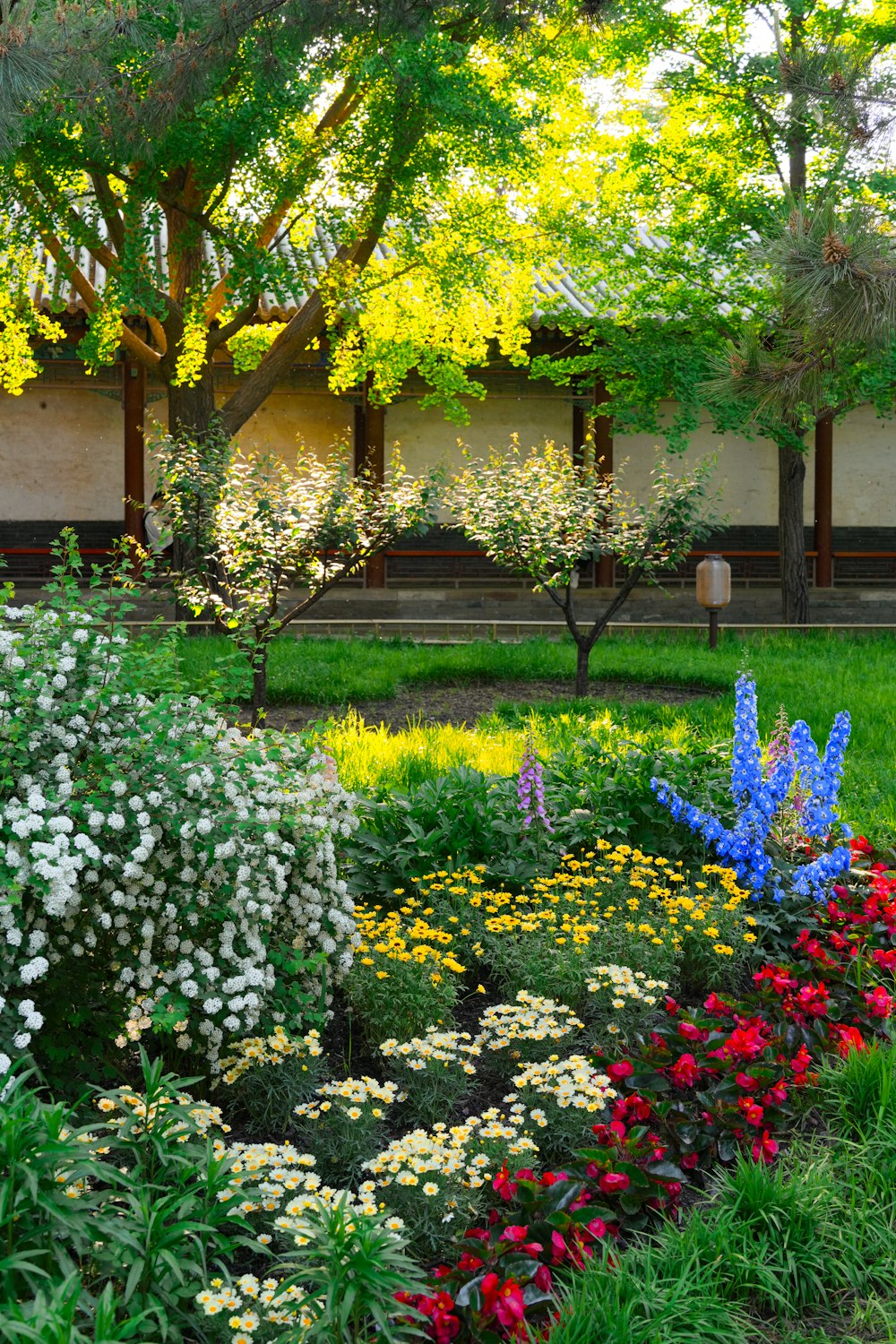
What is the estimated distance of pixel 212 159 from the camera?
29.6ft

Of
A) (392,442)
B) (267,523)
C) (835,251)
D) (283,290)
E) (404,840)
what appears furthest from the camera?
(392,442)

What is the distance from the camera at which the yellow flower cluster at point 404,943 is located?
142 inches

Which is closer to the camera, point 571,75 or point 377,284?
point 377,284

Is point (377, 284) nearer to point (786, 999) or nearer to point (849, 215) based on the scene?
point (849, 215)

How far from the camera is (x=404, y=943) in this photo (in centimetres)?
380

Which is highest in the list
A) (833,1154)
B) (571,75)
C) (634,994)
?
(571,75)

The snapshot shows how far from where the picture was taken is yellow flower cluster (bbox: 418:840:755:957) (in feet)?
12.9

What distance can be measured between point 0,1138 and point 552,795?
3.23m

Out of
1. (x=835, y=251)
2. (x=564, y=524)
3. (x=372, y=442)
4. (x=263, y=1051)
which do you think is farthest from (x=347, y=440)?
(x=263, y=1051)

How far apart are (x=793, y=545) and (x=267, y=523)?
7.88 metres

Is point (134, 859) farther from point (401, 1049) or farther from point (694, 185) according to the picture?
point (694, 185)

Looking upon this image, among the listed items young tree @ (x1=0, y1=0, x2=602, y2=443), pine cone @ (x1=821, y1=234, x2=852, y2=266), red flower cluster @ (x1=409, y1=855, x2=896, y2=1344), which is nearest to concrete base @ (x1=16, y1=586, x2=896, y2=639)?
young tree @ (x1=0, y1=0, x2=602, y2=443)

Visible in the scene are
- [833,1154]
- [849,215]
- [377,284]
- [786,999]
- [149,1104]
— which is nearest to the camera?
[149,1104]

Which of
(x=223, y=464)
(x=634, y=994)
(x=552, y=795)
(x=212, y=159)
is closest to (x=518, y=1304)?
(x=634, y=994)
